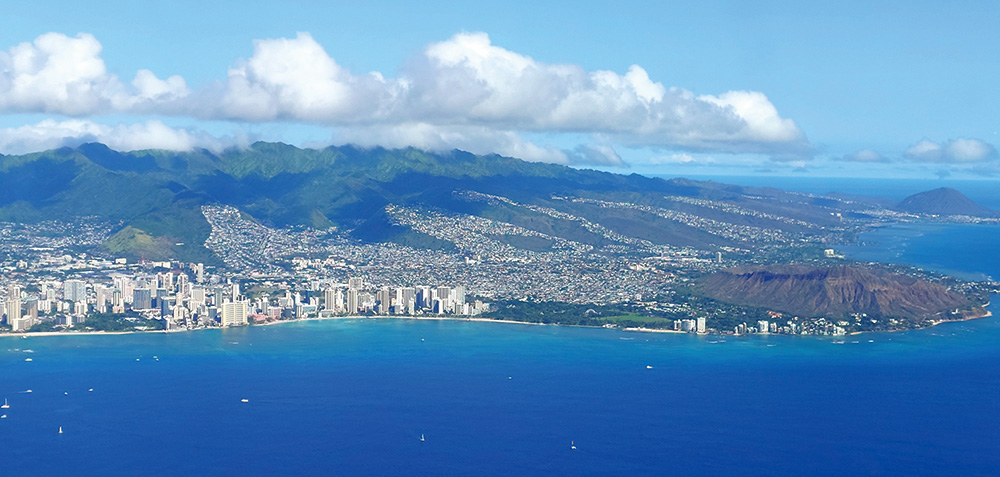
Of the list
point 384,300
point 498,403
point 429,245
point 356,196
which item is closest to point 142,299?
point 384,300

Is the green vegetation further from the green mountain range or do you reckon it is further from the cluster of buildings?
the green mountain range

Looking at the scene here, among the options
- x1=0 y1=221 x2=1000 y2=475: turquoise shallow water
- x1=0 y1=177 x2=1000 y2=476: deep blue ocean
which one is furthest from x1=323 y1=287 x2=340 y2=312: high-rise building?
x1=0 y1=221 x2=1000 y2=475: turquoise shallow water

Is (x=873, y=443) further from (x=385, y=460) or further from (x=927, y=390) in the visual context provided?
(x=385, y=460)

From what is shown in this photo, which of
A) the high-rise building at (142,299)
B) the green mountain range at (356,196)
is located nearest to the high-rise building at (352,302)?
the high-rise building at (142,299)

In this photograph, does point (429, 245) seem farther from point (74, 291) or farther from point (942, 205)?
point (942, 205)

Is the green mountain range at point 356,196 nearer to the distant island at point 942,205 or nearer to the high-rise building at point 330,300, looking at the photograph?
the distant island at point 942,205
